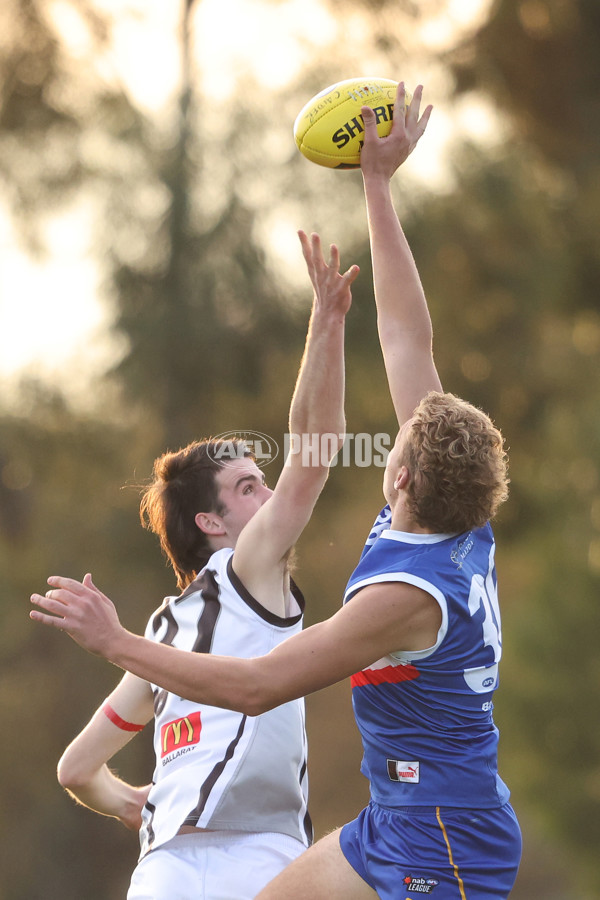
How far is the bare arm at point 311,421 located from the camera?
3.29 meters

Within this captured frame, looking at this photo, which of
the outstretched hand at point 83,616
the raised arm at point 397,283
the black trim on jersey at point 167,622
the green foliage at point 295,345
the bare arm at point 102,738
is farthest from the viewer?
the green foliage at point 295,345

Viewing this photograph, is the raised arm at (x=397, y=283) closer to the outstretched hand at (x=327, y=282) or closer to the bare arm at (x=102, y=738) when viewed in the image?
the outstretched hand at (x=327, y=282)

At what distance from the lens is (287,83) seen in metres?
11.8

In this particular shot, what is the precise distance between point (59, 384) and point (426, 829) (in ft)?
32.6

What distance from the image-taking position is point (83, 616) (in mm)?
2459

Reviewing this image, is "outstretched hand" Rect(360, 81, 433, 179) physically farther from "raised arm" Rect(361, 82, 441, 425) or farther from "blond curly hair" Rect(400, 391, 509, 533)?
"blond curly hair" Rect(400, 391, 509, 533)

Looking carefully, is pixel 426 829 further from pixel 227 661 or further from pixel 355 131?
pixel 355 131

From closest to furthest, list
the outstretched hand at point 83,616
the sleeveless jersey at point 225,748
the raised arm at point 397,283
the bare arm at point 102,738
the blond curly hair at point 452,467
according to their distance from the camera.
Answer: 1. the outstretched hand at point 83,616
2. the blond curly hair at point 452,467
3. the sleeveless jersey at point 225,748
4. the raised arm at point 397,283
5. the bare arm at point 102,738

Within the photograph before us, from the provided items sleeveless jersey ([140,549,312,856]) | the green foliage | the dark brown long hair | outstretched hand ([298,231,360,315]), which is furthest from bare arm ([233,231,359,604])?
the green foliage

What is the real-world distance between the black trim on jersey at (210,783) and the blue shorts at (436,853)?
56cm

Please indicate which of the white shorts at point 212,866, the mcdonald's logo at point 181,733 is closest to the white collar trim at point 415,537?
the mcdonald's logo at point 181,733

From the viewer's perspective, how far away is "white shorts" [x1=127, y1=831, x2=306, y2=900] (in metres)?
3.04

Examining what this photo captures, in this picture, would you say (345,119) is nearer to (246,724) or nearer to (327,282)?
(327,282)

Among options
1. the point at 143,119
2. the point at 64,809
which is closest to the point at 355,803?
the point at 64,809
